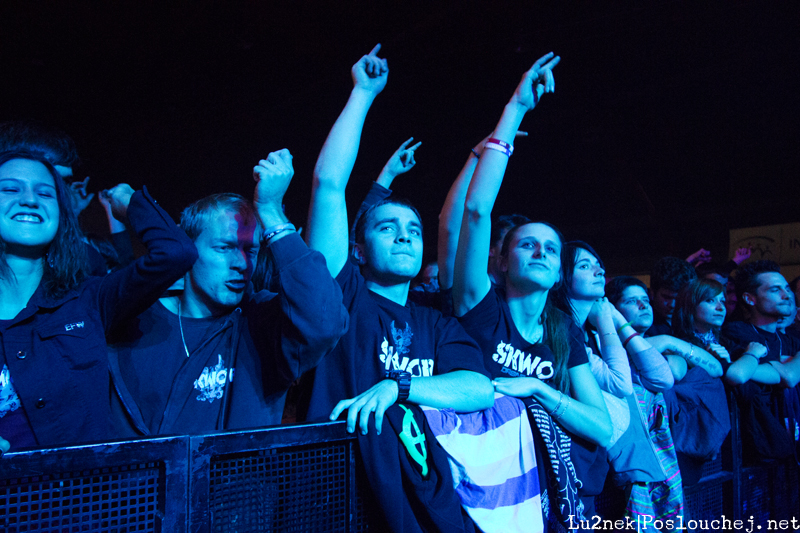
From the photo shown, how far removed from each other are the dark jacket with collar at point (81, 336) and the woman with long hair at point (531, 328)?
36.4 inches

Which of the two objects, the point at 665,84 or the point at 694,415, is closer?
the point at 694,415

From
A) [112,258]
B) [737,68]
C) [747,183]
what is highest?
[737,68]

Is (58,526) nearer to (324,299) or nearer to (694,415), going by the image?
(324,299)

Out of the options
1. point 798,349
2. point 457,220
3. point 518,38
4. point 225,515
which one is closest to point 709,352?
point 798,349

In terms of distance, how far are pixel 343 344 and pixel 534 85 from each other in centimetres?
126

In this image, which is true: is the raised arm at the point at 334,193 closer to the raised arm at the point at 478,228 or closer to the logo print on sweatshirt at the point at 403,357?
the logo print on sweatshirt at the point at 403,357

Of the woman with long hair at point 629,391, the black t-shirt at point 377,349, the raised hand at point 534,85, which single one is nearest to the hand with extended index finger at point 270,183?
the black t-shirt at point 377,349

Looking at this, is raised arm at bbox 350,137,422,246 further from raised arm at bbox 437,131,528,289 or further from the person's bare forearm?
the person's bare forearm

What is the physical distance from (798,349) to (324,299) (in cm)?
374

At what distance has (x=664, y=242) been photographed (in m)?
9.87

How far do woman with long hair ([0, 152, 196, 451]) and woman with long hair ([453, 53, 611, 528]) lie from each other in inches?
36.5

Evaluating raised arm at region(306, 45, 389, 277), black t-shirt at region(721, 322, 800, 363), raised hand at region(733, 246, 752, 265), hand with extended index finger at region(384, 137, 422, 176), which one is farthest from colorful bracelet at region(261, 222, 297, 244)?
raised hand at region(733, 246, 752, 265)

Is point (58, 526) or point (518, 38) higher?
point (518, 38)

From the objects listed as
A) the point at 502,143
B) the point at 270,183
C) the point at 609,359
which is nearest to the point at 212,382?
the point at 270,183
